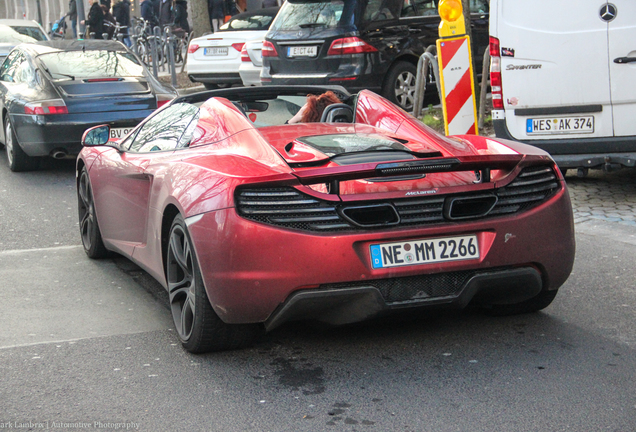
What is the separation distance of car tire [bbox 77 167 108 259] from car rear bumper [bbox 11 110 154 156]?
135 inches

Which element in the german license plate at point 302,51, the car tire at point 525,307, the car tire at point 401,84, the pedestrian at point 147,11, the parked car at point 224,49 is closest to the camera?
the car tire at point 525,307

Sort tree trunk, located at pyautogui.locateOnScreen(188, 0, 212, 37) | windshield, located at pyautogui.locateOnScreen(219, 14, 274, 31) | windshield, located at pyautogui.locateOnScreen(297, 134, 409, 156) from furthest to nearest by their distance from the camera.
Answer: tree trunk, located at pyautogui.locateOnScreen(188, 0, 212, 37) → windshield, located at pyautogui.locateOnScreen(219, 14, 274, 31) → windshield, located at pyautogui.locateOnScreen(297, 134, 409, 156)

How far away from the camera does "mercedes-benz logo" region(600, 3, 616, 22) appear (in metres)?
7.31

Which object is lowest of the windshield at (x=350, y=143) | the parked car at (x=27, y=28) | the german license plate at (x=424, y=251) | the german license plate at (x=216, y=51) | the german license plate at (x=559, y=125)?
the german license plate at (x=424, y=251)

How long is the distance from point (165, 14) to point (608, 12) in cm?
2149

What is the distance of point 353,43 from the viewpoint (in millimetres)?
12000

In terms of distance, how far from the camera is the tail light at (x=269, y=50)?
42.1 feet

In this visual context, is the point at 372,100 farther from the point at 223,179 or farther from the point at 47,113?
the point at 47,113

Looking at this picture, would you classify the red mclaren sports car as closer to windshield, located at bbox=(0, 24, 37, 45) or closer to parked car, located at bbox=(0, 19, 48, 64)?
parked car, located at bbox=(0, 19, 48, 64)

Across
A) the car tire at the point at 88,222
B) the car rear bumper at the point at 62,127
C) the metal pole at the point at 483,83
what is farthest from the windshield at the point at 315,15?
the car tire at the point at 88,222

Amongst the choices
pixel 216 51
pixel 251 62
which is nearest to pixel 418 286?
pixel 251 62

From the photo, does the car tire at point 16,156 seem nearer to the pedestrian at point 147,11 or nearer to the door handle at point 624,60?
the door handle at point 624,60

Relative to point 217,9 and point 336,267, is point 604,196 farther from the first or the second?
point 217,9

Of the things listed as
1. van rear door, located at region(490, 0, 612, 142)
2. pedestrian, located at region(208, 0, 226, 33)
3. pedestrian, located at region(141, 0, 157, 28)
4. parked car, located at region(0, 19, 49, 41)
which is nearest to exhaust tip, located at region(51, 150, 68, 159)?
van rear door, located at region(490, 0, 612, 142)
